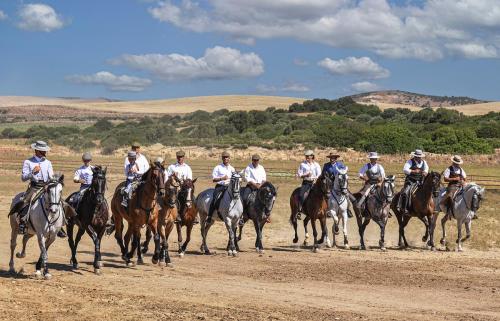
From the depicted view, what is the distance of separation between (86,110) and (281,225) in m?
141

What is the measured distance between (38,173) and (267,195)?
6893 millimetres

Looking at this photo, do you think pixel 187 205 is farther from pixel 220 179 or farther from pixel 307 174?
pixel 307 174

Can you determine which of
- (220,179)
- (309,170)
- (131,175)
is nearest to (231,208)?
(220,179)

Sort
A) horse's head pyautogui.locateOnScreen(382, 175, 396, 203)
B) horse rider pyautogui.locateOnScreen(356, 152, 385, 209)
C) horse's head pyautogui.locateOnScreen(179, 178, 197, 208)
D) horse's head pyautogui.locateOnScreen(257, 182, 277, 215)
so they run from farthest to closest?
horse rider pyautogui.locateOnScreen(356, 152, 385, 209), horse's head pyautogui.locateOnScreen(382, 175, 396, 203), horse's head pyautogui.locateOnScreen(257, 182, 277, 215), horse's head pyautogui.locateOnScreen(179, 178, 197, 208)

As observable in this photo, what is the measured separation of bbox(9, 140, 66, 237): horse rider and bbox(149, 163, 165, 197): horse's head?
7.63ft

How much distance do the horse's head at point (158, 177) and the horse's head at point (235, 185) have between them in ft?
10.4

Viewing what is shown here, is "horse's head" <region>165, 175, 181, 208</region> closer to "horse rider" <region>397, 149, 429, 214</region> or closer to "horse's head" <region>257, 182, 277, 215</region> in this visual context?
"horse's head" <region>257, 182, 277, 215</region>

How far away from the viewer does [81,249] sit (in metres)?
19.8

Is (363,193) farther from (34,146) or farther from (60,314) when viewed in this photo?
(60,314)

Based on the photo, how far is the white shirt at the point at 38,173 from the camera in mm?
14305

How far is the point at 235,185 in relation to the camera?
18891 millimetres

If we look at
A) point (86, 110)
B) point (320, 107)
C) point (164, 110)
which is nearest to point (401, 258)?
point (320, 107)

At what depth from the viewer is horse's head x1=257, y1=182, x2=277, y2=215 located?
63.9ft

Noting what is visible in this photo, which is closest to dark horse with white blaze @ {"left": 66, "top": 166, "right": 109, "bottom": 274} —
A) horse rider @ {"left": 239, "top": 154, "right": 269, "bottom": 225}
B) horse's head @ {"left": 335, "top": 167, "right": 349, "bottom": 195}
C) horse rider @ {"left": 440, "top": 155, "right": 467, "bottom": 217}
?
horse rider @ {"left": 239, "top": 154, "right": 269, "bottom": 225}
